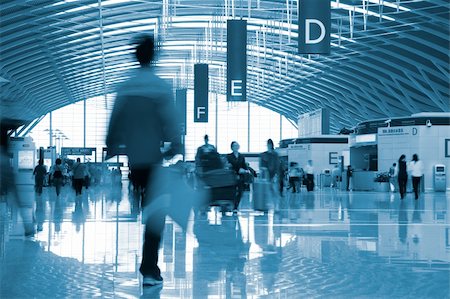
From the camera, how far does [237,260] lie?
286 inches

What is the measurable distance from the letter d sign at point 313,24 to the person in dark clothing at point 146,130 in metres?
13.4

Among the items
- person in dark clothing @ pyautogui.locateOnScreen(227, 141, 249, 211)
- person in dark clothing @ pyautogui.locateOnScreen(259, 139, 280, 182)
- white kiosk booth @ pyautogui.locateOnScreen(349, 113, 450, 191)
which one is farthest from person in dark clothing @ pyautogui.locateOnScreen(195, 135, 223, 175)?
white kiosk booth @ pyautogui.locateOnScreen(349, 113, 450, 191)

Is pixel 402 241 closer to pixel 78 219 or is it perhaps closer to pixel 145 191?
pixel 145 191

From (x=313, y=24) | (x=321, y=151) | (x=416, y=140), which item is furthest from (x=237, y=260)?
(x=321, y=151)

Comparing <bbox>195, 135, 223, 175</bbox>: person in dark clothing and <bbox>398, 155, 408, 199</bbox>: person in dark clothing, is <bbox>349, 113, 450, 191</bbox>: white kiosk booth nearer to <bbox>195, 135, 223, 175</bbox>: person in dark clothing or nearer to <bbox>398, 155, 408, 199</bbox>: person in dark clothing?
<bbox>398, 155, 408, 199</bbox>: person in dark clothing

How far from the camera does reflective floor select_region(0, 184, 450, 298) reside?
550 centimetres

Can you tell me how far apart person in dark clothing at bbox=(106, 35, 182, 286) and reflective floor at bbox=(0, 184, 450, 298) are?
40 cm

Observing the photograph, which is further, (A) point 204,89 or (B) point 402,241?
(A) point 204,89

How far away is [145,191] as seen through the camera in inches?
232

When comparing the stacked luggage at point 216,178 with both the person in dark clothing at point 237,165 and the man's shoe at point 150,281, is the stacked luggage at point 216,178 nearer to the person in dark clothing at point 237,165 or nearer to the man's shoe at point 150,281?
the person in dark clothing at point 237,165

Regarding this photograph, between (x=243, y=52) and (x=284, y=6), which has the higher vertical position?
(x=284, y=6)

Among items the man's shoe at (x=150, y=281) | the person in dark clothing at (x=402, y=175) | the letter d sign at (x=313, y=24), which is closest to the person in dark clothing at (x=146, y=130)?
the man's shoe at (x=150, y=281)

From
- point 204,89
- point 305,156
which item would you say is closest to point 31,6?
point 204,89

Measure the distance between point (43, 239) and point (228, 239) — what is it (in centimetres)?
223
